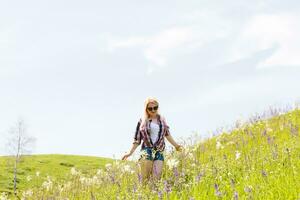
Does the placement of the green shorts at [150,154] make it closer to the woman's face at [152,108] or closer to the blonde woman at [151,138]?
the blonde woman at [151,138]

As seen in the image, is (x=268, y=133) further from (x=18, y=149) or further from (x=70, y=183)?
(x=18, y=149)

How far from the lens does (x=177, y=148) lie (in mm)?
9422

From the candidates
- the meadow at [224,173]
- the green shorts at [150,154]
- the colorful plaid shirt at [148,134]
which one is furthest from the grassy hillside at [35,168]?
the green shorts at [150,154]

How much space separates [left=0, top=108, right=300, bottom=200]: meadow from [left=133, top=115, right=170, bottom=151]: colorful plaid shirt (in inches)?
14.7

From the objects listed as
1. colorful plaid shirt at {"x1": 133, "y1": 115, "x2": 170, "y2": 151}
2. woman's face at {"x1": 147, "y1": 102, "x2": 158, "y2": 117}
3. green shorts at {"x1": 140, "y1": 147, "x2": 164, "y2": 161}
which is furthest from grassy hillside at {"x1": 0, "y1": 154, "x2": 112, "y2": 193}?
woman's face at {"x1": 147, "y1": 102, "x2": 158, "y2": 117}

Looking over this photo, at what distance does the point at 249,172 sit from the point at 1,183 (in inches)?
1153

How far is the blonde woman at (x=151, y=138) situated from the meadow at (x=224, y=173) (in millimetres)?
201

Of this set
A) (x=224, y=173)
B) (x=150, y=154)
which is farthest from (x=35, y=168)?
(x=224, y=173)

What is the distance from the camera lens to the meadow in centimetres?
631

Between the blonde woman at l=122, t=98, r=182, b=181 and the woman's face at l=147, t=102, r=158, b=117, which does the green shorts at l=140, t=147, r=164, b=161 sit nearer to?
the blonde woman at l=122, t=98, r=182, b=181

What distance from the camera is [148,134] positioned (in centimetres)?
903

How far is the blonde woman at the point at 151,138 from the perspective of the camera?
882 centimetres

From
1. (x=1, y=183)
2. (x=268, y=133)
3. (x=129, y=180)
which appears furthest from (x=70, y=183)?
(x=1, y=183)

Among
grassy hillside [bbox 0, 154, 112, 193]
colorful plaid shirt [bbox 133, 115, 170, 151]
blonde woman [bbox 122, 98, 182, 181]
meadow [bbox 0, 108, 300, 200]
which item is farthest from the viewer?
grassy hillside [bbox 0, 154, 112, 193]
